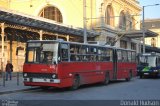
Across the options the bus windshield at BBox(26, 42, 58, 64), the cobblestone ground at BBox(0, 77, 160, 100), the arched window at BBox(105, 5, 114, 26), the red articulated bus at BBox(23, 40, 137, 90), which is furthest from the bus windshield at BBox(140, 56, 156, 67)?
the arched window at BBox(105, 5, 114, 26)

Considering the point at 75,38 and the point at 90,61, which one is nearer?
the point at 90,61

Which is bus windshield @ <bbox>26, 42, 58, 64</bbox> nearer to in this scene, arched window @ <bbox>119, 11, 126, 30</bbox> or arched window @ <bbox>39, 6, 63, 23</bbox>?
arched window @ <bbox>39, 6, 63, 23</bbox>

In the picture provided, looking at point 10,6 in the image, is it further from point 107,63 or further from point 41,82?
point 41,82

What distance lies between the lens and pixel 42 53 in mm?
21938

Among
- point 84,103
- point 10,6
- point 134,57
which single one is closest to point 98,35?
point 10,6

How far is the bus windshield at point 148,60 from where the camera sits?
3909 centimetres

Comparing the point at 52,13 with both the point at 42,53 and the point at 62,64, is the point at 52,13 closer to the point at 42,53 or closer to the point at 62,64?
the point at 42,53

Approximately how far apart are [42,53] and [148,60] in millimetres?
19579

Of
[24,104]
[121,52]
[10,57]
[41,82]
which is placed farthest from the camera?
[10,57]

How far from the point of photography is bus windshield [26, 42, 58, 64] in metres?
21.6

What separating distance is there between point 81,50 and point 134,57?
12.4 meters

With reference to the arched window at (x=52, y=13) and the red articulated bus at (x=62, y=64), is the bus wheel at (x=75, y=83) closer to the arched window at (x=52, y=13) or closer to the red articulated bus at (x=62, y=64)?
the red articulated bus at (x=62, y=64)

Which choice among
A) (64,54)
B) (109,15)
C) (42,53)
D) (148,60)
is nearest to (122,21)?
(109,15)

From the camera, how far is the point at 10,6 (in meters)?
63.9
